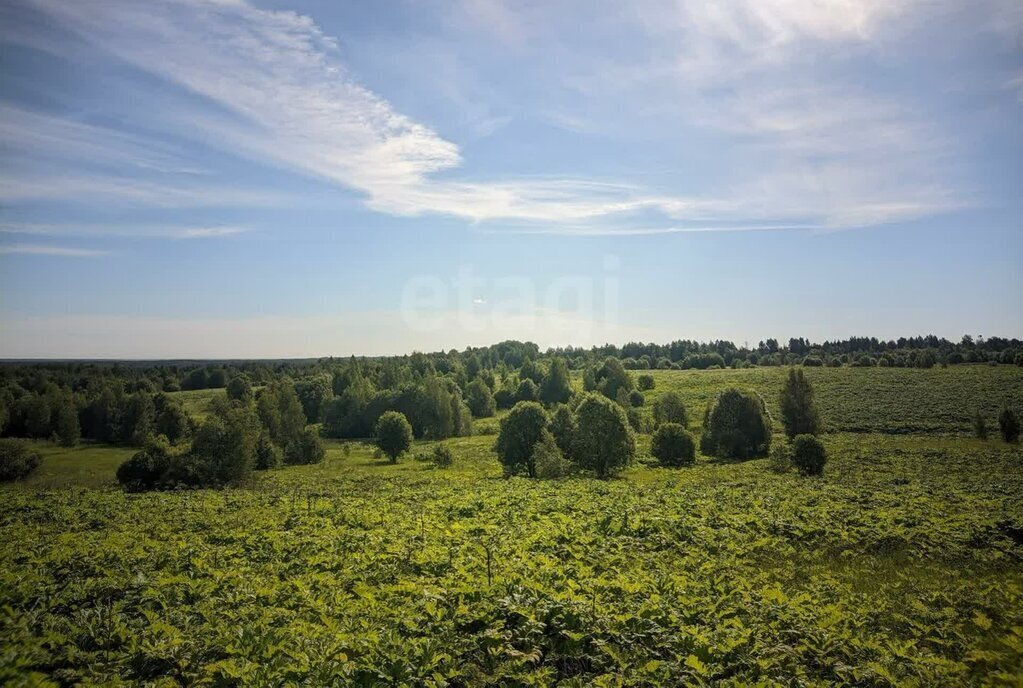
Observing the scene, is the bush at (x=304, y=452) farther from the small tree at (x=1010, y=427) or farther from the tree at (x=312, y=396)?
the small tree at (x=1010, y=427)

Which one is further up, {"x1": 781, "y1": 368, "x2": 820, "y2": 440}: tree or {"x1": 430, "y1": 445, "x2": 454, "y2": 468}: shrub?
{"x1": 781, "y1": 368, "x2": 820, "y2": 440}: tree

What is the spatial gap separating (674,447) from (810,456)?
491 inches

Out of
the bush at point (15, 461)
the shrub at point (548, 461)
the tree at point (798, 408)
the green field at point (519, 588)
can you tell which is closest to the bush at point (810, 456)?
the green field at point (519, 588)

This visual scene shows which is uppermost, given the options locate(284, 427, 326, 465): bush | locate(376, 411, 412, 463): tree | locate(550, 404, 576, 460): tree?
locate(550, 404, 576, 460): tree

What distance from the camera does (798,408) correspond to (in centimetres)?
6319

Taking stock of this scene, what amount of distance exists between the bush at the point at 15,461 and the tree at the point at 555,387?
7128cm

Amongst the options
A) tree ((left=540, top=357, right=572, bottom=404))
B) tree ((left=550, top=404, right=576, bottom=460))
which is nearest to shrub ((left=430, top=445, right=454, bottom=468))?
tree ((left=550, top=404, right=576, bottom=460))

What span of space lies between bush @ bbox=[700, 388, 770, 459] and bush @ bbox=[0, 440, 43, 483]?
6985 centimetres

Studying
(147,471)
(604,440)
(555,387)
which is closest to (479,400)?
(555,387)

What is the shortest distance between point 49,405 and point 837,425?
117695 millimetres

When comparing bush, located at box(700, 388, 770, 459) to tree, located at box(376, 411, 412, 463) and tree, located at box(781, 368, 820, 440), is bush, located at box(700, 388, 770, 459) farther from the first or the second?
tree, located at box(376, 411, 412, 463)

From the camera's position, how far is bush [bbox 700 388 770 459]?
183ft

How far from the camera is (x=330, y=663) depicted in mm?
7758

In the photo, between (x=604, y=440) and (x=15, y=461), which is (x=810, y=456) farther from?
(x=15, y=461)
